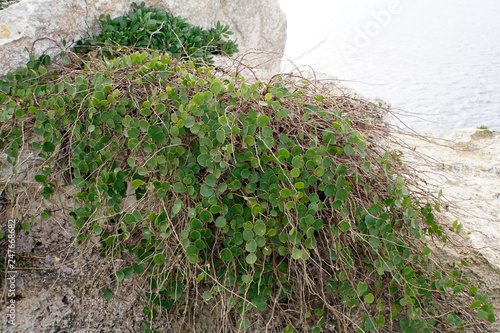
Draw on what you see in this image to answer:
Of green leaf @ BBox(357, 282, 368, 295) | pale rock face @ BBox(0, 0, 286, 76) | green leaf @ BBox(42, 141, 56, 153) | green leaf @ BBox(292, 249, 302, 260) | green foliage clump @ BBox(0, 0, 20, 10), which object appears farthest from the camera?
green foliage clump @ BBox(0, 0, 20, 10)

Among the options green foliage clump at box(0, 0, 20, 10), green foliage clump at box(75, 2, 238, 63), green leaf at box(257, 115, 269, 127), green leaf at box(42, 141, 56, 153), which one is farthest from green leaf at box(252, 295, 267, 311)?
green foliage clump at box(0, 0, 20, 10)

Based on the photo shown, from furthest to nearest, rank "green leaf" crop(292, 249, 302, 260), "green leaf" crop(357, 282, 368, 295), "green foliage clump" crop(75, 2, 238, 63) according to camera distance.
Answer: "green foliage clump" crop(75, 2, 238, 63) → "green leaf" crop(357, 282, 368, 295) → "green leaf" crop(292, 249, 302, 260)

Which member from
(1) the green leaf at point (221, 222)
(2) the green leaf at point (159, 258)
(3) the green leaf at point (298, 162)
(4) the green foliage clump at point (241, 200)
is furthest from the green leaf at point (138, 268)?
(3) the green leaf at point (298, 162)

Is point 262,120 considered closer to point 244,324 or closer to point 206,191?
point 206,191

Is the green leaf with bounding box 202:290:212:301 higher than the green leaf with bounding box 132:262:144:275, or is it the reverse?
the green leaf with bounding box 202:290:212:301

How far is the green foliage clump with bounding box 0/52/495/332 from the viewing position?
132 centimetres

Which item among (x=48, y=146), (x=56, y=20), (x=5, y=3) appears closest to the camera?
(x=48, y=146)

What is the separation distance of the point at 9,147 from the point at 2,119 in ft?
0.44

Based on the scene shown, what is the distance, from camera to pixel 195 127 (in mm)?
1347

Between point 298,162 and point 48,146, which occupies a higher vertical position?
point 298,162

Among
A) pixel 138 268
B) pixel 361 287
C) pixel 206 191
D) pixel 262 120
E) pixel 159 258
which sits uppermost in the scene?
pixel 262 120

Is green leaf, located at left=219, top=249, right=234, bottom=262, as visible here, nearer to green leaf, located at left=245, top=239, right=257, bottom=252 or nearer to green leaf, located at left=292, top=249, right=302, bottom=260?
green leaf, located at left=245, top=239, right=257, bottom=252

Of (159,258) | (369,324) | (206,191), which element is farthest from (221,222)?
(369,324)

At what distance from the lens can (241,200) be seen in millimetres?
1375
